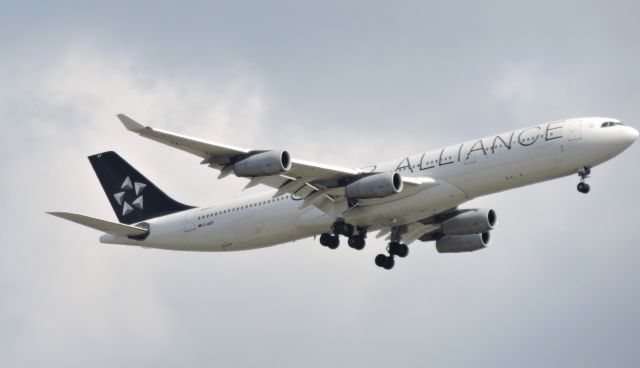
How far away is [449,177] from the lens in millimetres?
57469

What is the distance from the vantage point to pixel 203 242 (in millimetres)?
64938

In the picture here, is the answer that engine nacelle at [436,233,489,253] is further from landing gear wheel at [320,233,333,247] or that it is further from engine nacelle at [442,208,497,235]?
landing gear wheel at [320,233,333,247]

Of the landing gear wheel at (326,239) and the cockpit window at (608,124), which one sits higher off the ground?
the cockpit window at (608,124)

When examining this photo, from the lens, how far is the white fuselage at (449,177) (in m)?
56.2

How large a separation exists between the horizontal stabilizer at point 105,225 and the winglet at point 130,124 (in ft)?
26.0

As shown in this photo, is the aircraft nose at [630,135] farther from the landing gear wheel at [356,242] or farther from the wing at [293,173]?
the landing gear wheel at [356,242]

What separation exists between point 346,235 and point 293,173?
468 centimetres

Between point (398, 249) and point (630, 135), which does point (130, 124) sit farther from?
point (630, 135)

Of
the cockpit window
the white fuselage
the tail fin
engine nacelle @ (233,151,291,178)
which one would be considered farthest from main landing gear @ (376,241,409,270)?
the cockpit window

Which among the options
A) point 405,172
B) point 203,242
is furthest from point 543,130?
point 203,242

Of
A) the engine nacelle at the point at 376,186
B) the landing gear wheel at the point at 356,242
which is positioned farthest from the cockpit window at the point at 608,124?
the landing gear wheel at the point at 356,242

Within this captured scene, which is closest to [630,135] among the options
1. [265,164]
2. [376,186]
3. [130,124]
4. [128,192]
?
[376,186]

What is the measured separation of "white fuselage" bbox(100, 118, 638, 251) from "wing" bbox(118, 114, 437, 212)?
882mm

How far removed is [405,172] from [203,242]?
12.0 metres
